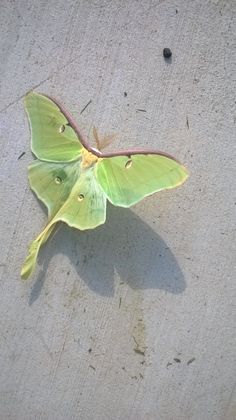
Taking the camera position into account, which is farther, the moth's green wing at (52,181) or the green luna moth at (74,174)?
the moth's green wing at (52,181)

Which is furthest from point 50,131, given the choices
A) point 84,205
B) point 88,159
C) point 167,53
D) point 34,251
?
point 167,53

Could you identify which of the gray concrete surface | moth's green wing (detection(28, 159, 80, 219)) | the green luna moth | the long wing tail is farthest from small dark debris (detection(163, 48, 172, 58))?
the long wing tail

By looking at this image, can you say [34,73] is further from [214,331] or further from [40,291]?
[214,331]

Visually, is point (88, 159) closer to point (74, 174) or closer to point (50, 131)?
point (74, 174)

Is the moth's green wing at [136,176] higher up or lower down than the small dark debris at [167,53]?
lower down

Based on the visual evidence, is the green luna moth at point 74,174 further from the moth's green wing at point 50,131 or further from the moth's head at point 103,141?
the moth's head at point 103,141

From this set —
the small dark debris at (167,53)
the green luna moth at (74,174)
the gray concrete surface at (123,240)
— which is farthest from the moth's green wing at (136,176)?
the small dark debris at (167,53)

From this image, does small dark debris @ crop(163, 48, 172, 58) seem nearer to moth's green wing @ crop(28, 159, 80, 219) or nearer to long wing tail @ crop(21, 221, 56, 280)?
moth's green wing @ crop(28, 159, 80, 219)
